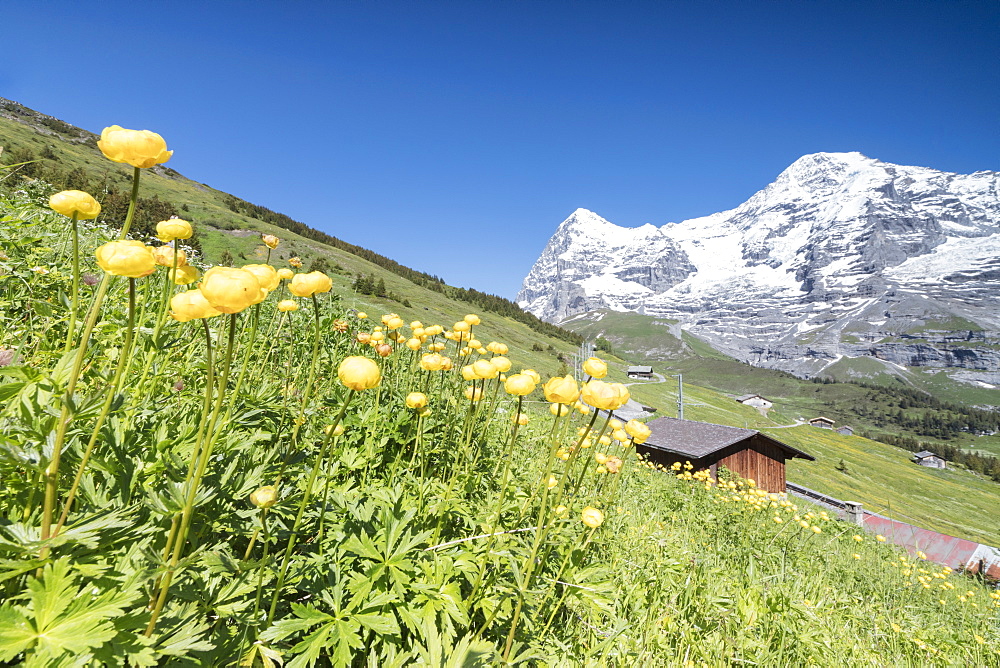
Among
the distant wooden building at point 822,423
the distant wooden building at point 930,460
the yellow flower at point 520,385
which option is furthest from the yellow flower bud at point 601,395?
the distant wooden building at point 822,423

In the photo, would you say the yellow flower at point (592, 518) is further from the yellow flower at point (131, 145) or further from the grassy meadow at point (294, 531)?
the yellow flower at point (131, 145)

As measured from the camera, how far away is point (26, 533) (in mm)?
1083

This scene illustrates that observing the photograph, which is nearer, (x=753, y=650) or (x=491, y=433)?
(x=753, y=650)

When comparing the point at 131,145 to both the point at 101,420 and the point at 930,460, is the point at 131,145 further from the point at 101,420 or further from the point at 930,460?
the point at 930,460

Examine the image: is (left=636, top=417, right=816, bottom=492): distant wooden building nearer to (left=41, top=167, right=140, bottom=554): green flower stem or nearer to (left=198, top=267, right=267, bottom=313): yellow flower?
(left=198, top=267, right=267, bottom=313): yellow flower

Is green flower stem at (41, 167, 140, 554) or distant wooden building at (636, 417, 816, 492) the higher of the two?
green flower stem at (41, 167, 140, 554)

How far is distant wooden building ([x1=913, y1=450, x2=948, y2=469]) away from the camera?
84650mm

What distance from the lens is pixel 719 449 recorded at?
65.3 ft

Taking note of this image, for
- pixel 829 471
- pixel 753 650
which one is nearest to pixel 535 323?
pixel 753 650

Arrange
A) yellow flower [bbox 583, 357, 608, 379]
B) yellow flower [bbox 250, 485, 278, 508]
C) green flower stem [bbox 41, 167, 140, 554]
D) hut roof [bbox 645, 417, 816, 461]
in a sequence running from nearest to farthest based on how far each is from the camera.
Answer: green flower stem [bbox 41, 167, 140, 554] → yellow flower [bbox 250, 485, 278, 508] → yellow flower [bbox 583, 357, 608, 379] → hut roof [bbox 645, 417, 816, 461]

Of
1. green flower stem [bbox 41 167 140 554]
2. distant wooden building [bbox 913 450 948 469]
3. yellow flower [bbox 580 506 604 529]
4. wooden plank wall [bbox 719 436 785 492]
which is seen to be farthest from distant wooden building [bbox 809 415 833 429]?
green flower stem [bbox 41 167 140 554]

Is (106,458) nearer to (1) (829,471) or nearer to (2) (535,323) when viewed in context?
(2) (535,323)

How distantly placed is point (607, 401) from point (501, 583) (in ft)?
3.41

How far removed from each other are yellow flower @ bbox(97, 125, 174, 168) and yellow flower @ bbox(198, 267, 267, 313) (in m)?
0.54
